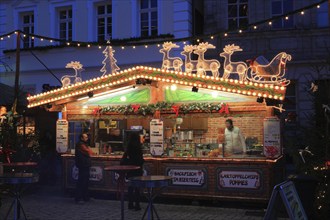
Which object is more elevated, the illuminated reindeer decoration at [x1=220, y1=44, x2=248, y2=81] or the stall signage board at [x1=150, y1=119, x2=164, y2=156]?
the illuminated reindeer decoration at [x1=220, y1=44, x2=248, y2=81]

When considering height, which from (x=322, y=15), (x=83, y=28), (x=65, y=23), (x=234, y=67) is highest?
(x=65, y=23)

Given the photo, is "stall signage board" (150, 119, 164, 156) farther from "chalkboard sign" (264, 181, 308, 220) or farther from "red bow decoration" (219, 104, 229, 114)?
"chalkboard sign" (264, 181, 308, 220)

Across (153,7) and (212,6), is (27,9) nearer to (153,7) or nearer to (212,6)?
(153,7)

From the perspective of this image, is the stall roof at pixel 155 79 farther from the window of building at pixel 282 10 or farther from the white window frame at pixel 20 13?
the white window frame at pixel 20 13

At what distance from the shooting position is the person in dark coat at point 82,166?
34.9ft

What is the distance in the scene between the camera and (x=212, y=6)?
1675 cm

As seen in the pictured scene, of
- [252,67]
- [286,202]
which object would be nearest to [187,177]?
[252,67]

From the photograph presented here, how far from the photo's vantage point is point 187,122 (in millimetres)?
12617

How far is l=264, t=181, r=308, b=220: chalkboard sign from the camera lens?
16.3 feet

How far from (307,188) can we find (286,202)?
3568mm

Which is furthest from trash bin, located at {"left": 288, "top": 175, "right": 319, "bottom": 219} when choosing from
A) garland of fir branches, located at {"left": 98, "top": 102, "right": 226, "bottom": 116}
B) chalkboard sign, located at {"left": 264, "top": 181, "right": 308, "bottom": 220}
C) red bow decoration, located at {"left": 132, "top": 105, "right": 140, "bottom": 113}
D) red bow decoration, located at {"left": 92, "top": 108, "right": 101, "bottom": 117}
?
red bow decoration, located at {"left": 92, "top": 108, "right": 101, "bottom": 117}

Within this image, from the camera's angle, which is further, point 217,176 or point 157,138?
point 157,138

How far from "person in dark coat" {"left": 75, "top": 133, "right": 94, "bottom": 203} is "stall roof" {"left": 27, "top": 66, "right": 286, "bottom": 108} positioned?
138 cm

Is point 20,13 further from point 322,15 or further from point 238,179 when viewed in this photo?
point 238,179
